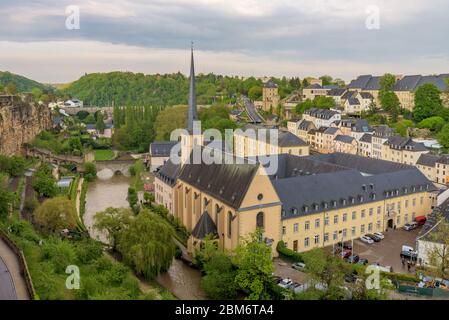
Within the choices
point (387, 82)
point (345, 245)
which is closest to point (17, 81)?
point (387, 82)

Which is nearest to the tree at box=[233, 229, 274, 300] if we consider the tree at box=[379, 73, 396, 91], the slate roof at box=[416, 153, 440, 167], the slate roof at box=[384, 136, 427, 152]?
the slate roof at box=[416, 153, 440, 167]

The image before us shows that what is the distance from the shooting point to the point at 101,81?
159 meters

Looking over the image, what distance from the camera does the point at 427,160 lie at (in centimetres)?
5553

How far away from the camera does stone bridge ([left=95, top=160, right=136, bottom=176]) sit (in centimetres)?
7044

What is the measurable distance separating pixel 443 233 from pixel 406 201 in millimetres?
11240

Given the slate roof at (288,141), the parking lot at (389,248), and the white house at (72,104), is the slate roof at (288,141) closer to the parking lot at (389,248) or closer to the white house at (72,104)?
the parking lot at (389,248)

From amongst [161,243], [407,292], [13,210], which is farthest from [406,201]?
[13,210]

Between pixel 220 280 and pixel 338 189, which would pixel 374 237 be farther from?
pixel 220 280

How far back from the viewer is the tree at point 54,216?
1395 inches

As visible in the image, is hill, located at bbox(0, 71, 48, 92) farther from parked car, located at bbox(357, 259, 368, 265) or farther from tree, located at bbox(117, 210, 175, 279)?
parked car, located at bbox(357, 259, 368, 265)

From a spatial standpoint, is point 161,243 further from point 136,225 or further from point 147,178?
point 147,178

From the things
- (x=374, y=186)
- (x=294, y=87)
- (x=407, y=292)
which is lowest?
(x=407, y=292)

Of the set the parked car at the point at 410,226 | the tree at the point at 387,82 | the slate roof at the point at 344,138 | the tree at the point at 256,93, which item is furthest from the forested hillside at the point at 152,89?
the parked car at the point at 410,226

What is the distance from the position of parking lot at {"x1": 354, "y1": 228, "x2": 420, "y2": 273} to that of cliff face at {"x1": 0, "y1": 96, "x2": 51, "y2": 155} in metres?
50.8
